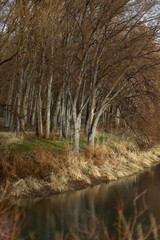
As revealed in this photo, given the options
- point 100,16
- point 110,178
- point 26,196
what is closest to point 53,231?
point 26,196

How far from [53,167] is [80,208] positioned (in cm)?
251

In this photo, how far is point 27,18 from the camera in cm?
976

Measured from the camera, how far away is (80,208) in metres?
10.3

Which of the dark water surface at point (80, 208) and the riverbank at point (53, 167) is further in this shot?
Answer: the riverbank at point (53, 167)

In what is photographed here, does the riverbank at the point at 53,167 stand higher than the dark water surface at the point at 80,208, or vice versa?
the riverbank at the point at 53,167

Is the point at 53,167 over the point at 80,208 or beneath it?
over

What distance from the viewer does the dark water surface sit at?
8.37 metres

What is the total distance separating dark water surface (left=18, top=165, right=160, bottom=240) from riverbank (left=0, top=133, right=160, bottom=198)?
0.51 metres

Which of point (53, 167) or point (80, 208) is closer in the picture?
point (80, 208)

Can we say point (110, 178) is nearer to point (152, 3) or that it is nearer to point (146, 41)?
point (146, 41)

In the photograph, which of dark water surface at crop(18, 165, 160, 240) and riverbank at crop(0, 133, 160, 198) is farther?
riverbank at crop(0, 133, 160, 198)

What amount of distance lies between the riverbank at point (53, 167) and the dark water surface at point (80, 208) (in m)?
0.51

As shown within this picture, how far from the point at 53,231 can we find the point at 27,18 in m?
6.51

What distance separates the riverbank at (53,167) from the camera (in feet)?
36.2
